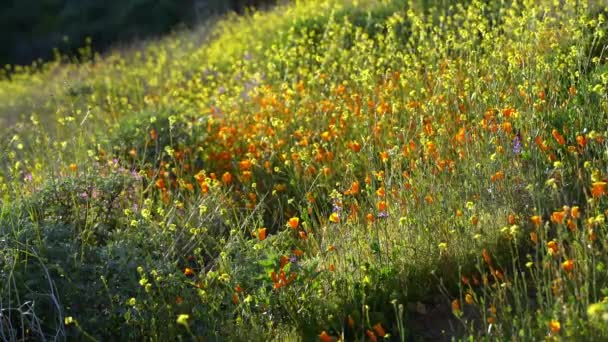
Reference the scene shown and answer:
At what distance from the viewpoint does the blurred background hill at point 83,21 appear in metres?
16.8

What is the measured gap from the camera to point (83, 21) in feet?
58.8

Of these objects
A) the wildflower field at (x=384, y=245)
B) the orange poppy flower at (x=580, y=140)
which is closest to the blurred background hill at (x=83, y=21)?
the wildflower field at (x=384, y=245)

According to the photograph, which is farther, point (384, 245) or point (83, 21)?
point (83, 21)

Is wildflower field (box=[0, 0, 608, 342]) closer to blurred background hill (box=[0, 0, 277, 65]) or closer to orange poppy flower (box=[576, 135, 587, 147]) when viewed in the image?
orange poppy flower (box=[576, 135, 587, 147])

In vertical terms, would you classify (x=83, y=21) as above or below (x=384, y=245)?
below

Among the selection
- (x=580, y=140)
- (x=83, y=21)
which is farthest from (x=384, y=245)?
(x=83, y=21)

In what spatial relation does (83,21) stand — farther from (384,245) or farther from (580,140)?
(580,140)

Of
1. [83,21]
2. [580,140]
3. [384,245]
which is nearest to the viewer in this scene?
[580,140]

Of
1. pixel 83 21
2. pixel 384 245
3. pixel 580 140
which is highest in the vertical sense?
pixel 580 140

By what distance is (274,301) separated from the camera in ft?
11.7

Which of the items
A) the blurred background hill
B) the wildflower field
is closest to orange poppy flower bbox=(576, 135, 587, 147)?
the wildflower field

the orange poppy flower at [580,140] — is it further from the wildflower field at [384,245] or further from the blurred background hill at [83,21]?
the blurred background hill at [83,21]

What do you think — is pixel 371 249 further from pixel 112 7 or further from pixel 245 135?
pixel 112 7

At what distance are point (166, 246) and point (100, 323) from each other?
28.2 inches
